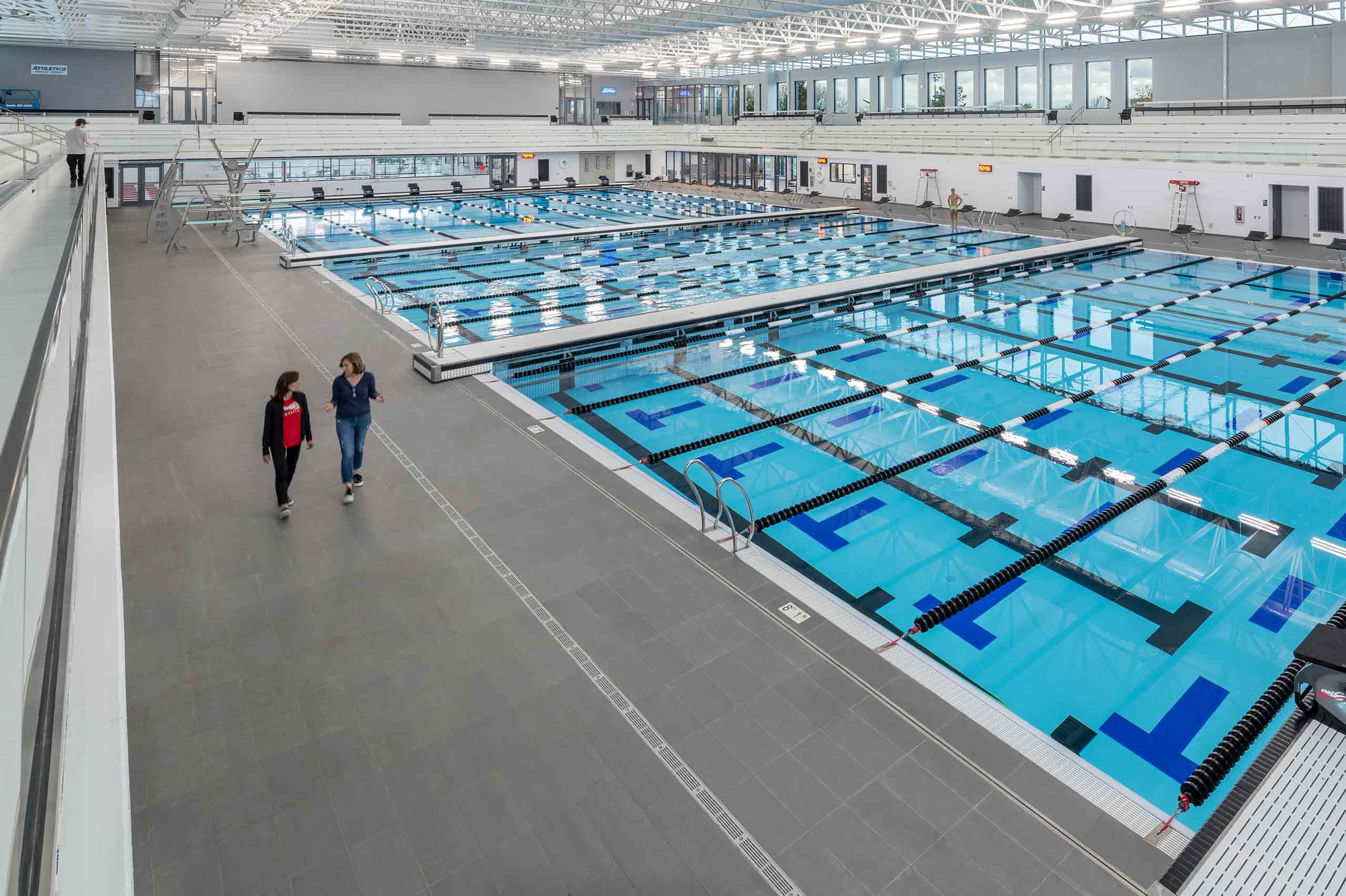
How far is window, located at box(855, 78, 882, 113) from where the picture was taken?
41781mm

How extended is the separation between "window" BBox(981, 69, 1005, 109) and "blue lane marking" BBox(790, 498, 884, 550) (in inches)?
1360

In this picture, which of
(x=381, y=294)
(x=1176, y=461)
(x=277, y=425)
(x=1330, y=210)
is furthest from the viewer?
(x=1330, y=210)

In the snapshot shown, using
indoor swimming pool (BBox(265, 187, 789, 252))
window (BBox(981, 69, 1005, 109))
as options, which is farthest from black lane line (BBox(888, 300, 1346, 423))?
window (BBox(981, 69, 1005, 109))

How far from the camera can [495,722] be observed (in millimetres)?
3426

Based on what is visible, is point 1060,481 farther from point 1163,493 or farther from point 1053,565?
point 1053,565

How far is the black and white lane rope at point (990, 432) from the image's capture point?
608cm

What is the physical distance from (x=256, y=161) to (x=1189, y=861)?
107 feet

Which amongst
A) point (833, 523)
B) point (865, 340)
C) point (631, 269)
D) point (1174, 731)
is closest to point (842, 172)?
point (631, 269)

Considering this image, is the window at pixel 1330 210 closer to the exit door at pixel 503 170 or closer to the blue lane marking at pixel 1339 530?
the blue lane marking at pixel 1339 530

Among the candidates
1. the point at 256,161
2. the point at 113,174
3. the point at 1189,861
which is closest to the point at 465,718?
the point at 1189,861

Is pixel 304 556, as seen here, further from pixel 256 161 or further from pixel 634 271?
pixel 256 161

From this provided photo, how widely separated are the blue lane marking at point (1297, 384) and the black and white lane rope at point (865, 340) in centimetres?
399

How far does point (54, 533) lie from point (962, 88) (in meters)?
41.6

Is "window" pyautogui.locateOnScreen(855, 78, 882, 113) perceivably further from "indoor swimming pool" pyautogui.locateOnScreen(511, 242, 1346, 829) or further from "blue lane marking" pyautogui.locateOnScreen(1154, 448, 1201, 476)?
"blue lane marking" pyautogui.locateOnScreen(1154, 448, 1201, 476)
